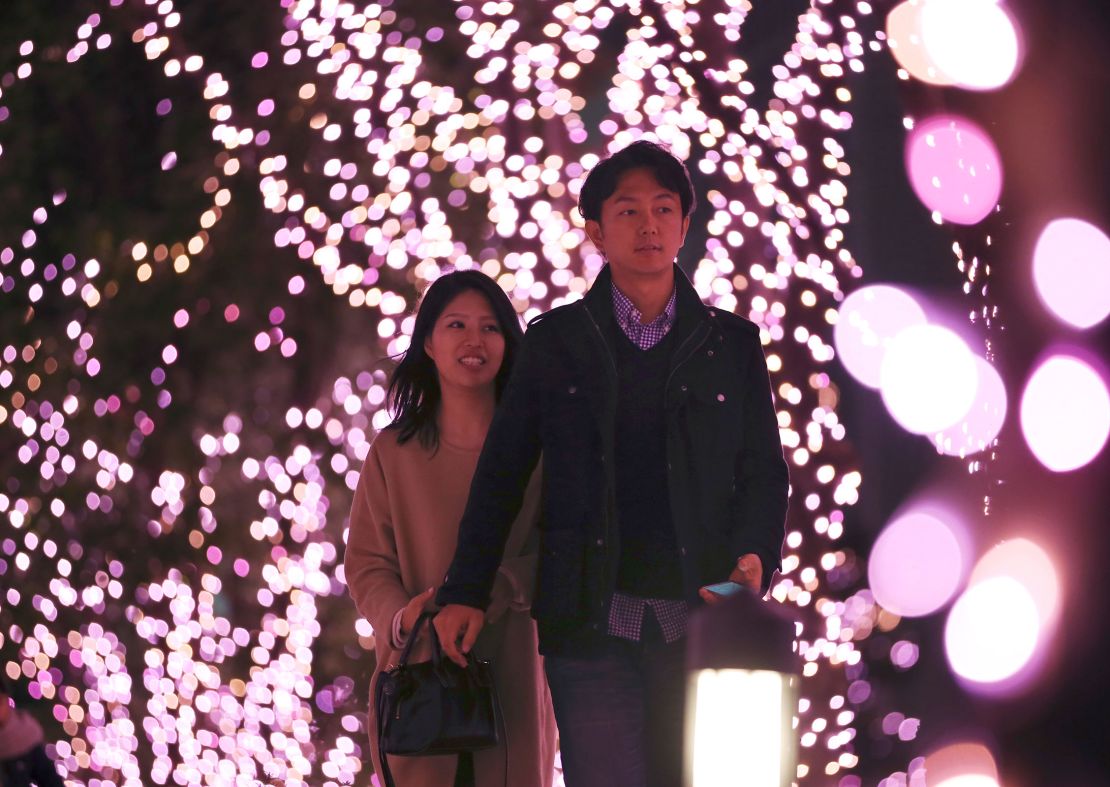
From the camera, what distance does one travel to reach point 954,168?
3.26 m

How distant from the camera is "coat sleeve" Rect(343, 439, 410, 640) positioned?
220 cm

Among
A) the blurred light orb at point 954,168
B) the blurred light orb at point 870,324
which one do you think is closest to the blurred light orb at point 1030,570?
the blurred light orb at point 870,324

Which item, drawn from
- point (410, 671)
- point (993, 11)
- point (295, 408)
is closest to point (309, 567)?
point (295, 408)

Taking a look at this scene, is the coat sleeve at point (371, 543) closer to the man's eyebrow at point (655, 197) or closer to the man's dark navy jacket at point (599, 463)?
the man's dark navy jacket at point (599, 463)

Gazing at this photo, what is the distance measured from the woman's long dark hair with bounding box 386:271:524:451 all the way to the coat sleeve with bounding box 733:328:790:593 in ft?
1.62

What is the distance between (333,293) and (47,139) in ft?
2.84

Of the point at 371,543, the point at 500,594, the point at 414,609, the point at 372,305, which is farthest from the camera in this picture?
the point at 372,305

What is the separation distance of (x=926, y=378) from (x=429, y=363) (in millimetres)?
1545

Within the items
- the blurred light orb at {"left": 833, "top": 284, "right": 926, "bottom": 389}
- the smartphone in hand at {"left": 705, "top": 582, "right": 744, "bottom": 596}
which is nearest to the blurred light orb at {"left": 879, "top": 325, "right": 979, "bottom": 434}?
the blurred light orb at {"left": 833, "top": 284, "right": 926, "bottom": 389}

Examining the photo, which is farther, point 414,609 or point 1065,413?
point 1065,413

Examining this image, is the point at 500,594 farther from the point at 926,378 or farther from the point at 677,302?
the point at 926,378

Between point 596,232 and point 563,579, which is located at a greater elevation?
point 596,232

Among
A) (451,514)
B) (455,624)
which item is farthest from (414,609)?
(451,514)

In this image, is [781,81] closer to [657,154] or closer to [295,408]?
[657,154]
